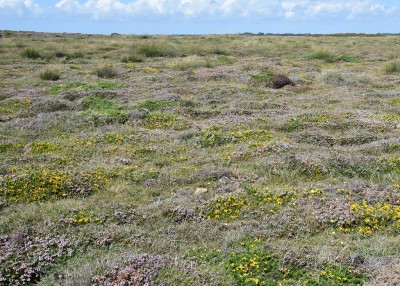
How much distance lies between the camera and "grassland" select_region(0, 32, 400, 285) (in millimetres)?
4984

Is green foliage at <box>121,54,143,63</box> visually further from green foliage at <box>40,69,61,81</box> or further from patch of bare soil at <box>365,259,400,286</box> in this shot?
patch of bare soil at <box>365,259,400,286</box>

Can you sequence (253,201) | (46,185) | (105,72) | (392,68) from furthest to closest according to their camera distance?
(392,68), (105,72), (46,185), (253,201)

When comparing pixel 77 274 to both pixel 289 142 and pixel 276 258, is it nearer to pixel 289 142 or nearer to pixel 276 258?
pixel 276 258

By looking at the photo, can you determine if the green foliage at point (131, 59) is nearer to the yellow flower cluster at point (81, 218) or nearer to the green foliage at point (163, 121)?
the green foliage at point (163, 121)

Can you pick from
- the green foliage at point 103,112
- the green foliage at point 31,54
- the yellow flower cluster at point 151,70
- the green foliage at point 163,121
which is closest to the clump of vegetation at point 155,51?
the green foliage at point 31,54

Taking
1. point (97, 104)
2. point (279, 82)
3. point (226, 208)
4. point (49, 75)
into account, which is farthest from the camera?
point (49, 75)

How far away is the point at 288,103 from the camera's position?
15570 mm

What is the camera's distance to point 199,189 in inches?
302

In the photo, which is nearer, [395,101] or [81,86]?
[395,101]

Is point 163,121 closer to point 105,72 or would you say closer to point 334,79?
point 105,72

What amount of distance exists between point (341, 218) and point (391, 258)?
1200mm

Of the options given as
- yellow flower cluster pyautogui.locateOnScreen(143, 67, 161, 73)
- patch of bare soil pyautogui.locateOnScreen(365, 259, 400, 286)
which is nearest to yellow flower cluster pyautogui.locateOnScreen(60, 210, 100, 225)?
patch of bare soil pyautogui.locateOnScreen(365, 259, 400, 286)

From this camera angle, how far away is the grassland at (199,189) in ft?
16.4

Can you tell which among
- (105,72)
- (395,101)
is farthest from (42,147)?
(395,101)
